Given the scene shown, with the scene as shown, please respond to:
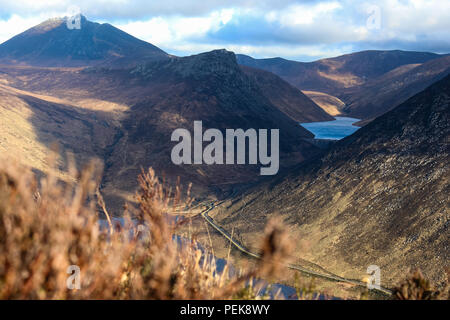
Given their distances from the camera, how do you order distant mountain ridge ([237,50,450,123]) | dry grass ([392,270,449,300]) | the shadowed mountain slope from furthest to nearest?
1. distant mountain ridge ([237,50,450,123])
2. the shadowed mountain slope
3. dry grass ([392,270,449,300])

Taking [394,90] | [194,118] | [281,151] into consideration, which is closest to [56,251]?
[281,151]

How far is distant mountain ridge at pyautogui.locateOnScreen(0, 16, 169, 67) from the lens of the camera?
122 m

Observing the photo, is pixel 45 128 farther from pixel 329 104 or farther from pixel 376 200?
pixel 329 104

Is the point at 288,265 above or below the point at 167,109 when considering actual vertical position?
below

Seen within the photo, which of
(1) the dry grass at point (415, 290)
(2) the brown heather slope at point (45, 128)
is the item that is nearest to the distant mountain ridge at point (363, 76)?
(2) the brown heather slope at point (45, 128)

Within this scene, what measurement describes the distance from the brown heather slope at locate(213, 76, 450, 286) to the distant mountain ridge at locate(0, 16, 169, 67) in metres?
85.3

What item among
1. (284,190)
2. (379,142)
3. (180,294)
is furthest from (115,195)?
(180,294)

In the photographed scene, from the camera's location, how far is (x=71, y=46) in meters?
130

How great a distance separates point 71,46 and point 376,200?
119m

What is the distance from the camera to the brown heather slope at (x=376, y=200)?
23984 mm

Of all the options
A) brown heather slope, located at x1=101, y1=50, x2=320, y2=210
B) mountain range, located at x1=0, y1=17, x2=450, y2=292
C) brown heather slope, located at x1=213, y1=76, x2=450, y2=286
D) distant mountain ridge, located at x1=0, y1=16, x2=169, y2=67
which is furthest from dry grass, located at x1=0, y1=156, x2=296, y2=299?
distant mountain ridge, located at x1=0, y1=16, x2=169, y2=67

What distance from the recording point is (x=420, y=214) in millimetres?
25328

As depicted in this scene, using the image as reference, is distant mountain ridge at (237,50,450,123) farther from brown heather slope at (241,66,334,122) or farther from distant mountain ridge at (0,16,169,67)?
distant mountain ridge at (0,16,169,67)
